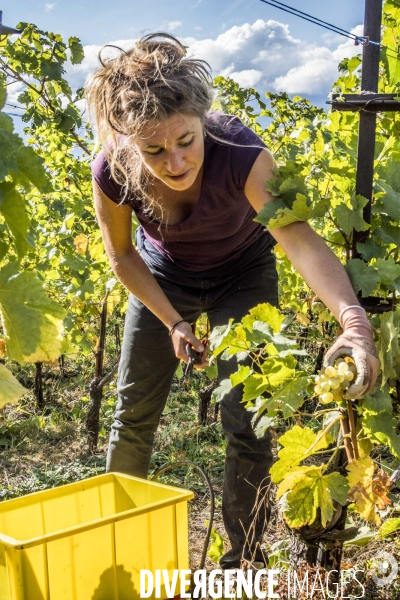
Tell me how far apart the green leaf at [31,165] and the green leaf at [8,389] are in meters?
0.34

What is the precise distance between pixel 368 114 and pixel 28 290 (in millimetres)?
1094

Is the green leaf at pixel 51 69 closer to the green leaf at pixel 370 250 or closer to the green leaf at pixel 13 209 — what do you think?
the green leaf at pixel 370 250

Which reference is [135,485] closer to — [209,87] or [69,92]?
[209,87]

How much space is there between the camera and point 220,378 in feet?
8.30

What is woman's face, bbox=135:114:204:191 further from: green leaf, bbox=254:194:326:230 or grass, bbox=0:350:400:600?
grass, bbox=0:350:400:600

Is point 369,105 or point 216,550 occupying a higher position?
point 369,105

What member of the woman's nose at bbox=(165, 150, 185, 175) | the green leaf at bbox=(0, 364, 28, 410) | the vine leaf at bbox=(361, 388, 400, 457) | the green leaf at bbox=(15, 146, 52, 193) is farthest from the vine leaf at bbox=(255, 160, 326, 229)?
the green leaf at bbox=(0, 364, 28, 410)

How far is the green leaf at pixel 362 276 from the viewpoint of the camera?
183cm

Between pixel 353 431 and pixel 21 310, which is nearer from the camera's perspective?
pixel 21 310

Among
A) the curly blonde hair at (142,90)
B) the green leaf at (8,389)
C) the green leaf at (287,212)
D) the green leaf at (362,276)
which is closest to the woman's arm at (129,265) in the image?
the curly blonde hair at (142,90)

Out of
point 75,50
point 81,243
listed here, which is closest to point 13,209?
point 81,243

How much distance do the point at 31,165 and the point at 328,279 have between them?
824mm

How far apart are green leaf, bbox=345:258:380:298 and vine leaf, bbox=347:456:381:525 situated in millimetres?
404

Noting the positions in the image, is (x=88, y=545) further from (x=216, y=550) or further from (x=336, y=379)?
(x=216, y=550)
